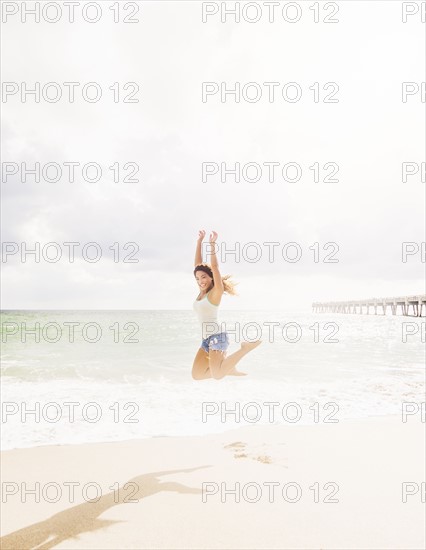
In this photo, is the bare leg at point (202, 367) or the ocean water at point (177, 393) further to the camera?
the ocean water at point (177, 393)

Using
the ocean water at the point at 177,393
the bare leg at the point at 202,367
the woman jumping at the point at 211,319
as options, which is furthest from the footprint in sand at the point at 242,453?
the bare leg at the point at 202,367

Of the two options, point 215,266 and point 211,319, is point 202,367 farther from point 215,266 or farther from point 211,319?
point 215,266

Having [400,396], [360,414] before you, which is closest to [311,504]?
[360,414]

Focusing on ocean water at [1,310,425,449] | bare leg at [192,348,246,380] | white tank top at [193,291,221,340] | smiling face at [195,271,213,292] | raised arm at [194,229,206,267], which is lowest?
ocean water at [1,310,425,449]

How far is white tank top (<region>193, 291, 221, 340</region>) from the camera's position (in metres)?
2.58

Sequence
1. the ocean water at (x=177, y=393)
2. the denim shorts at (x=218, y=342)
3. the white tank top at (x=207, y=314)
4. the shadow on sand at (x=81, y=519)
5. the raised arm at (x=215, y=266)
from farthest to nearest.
A: the ocean water at (x=177, y=393) < the shadow on sand at (x=81, y=519) < the denim shorts at (x=218, y=342) < the white tank top at (x=207, y=314) < the raised arm at (x=215, y=266)

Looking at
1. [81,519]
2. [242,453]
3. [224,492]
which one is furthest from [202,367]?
[242,453]

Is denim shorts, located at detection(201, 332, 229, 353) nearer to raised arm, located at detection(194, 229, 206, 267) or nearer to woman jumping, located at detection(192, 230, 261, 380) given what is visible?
woman jumping, located at detection(192, 230, 261, 380)

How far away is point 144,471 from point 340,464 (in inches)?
174

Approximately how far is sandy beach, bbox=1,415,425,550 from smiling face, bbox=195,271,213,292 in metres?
5.98

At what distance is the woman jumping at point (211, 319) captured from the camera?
2.46 metres

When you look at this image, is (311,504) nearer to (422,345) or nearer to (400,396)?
(400,396)

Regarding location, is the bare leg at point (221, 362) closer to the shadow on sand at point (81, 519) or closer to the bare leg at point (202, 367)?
the bare leg at point (202, 367)

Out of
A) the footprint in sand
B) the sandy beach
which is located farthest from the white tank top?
the footprint in sand
